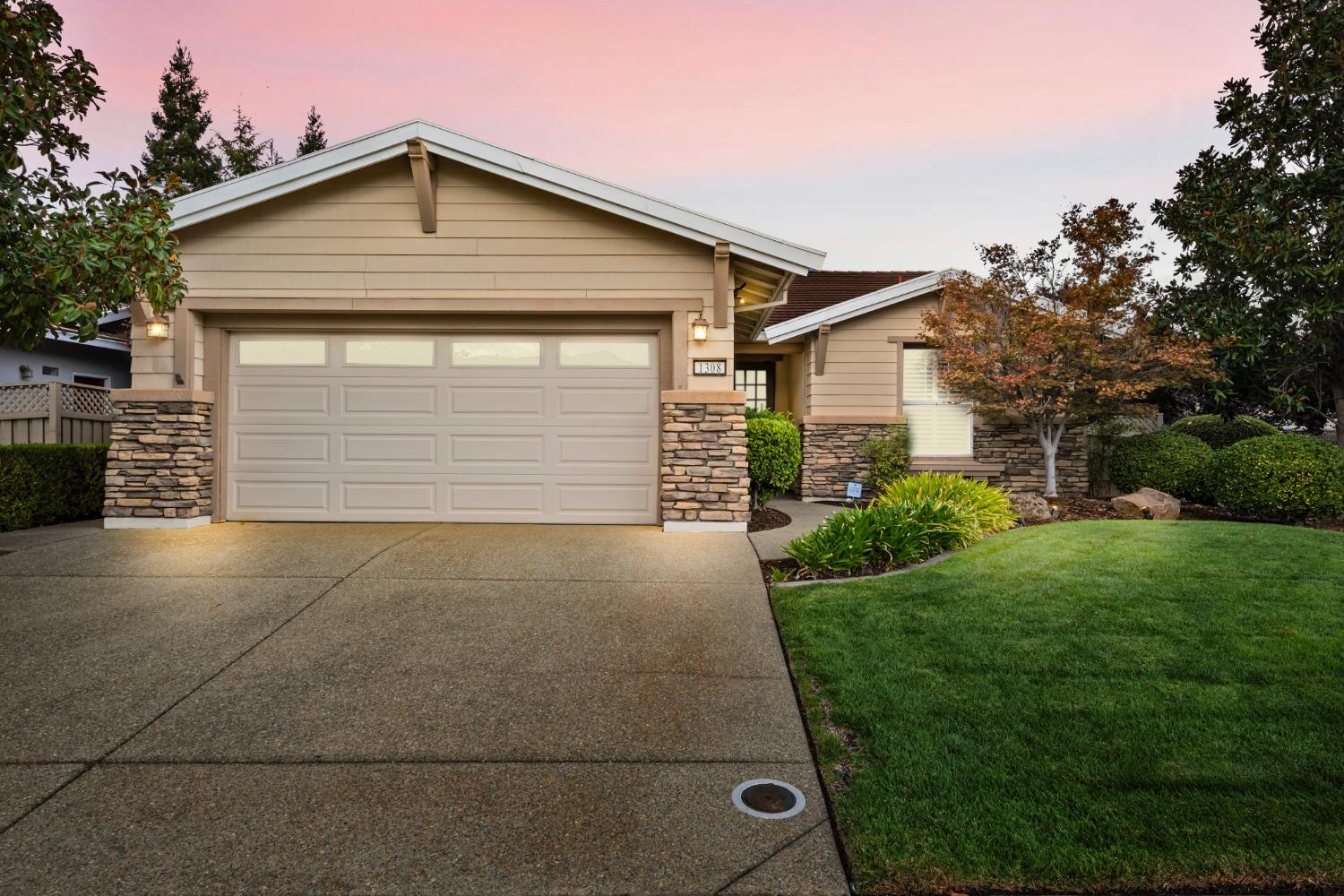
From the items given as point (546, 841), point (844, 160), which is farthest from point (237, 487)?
point (844, 160)

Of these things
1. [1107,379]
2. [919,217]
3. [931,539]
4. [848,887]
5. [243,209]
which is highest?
[919,217]

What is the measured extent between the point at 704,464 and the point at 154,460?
19.6ft

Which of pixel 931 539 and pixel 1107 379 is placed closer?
pixel 931 539

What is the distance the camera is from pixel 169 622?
4562 millimetres

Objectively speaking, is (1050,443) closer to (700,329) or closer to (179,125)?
(700,329)

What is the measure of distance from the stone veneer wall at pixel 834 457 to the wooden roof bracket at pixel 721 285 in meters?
4.73

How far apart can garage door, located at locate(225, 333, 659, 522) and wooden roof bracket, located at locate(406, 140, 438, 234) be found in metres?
1.28

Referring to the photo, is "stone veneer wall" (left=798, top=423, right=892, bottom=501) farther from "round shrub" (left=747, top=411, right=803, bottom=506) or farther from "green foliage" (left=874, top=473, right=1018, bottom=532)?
"green foliage" (left=874, top=473, right=1018, bottom=532)

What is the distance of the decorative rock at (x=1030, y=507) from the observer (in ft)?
30.2

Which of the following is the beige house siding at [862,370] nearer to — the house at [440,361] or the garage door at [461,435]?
the house at [440,361]

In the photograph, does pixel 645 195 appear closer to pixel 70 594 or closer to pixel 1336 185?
pixel 70 594

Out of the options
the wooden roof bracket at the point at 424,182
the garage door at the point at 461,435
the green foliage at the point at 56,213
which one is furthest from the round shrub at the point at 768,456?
the green foliage at the point at 56,213

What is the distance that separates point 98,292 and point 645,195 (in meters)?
4.78

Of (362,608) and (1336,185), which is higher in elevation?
(1336,185)
